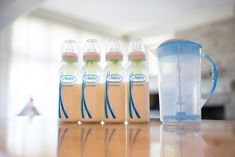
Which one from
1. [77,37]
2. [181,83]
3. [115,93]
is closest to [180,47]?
[181,83]

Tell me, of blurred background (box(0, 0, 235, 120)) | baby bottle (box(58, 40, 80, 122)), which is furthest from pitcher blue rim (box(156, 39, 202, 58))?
blurred background (box(0, 0, 235, 120))

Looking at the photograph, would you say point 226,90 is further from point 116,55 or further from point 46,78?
point 116,55

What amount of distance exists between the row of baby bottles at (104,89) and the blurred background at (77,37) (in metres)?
2.59

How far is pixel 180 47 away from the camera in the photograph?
2.42ft

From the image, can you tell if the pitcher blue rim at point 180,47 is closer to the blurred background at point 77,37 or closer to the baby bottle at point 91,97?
the baby bottle at point 91,97

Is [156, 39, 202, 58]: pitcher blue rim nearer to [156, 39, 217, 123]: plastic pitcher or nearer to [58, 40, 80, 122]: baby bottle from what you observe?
Answer: [156, 39, 217, 123]: plastic pitcher

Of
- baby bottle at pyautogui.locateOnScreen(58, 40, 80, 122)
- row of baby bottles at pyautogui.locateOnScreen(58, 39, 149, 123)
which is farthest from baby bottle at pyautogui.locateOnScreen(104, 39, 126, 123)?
baby bottle at pyautogui.locateOnScreen(58, 40, 80, 122)

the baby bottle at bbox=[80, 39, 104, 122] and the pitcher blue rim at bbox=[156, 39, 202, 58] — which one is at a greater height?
the pitcher blue rim at bbox=[156, 39, 202, 58]

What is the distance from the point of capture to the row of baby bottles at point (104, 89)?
768mm

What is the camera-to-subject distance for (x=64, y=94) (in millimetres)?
820

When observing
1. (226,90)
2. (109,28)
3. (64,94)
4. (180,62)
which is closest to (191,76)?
(180,62)

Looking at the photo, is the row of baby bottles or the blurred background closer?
the row of baby bottles

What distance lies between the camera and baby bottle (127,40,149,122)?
2.51ft

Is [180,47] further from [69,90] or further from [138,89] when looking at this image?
[69,90]
